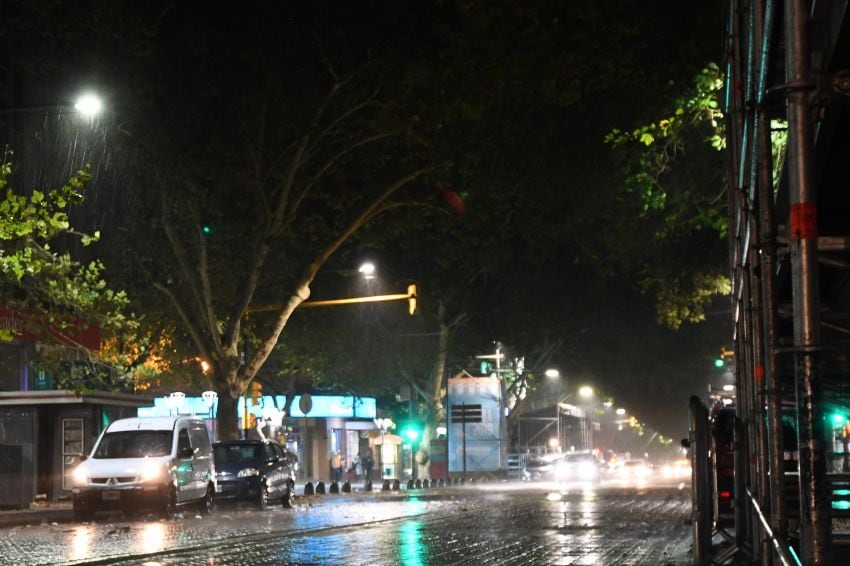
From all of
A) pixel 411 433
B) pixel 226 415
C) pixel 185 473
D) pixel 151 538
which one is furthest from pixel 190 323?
pixel 411 433

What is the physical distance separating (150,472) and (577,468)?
115 ft

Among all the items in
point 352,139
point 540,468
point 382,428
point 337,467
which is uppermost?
point 352,139

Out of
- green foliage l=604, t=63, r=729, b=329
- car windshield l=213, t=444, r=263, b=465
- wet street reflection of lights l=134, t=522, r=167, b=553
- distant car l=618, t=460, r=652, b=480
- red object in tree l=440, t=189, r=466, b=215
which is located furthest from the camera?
distant car l=618, t=460, r=652, b=480

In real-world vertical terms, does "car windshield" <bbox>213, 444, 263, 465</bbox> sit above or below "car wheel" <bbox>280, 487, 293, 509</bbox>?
above

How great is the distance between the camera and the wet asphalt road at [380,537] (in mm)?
15859

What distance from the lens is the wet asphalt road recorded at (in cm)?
1586

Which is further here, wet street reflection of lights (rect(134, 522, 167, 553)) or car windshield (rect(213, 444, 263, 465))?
car windshield (rect(213, 444, 263, 465))

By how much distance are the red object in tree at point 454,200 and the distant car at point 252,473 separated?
7739 millimetres

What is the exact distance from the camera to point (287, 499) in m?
31.9

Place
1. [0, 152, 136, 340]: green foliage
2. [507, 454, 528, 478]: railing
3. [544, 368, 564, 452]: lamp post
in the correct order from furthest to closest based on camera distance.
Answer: [544, 368, 564, 452]: lamp post, [507, 454, 528, 478]: railing, [0, 152, 136, 340]: green foliage

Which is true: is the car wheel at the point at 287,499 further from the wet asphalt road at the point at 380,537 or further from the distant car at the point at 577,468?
the distant car at the point at 577,468

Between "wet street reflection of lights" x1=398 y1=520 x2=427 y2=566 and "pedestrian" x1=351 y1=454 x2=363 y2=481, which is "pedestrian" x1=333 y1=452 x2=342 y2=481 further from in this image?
"wet street reflection of lights" x1=398 y1=520 x2=427 y2=566

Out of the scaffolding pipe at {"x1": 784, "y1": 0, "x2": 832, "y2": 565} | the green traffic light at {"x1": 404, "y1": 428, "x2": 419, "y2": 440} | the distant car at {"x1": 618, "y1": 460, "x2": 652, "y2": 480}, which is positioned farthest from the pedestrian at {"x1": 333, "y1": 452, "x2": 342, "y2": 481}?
the scaffolding pipe at {"x1": 784, "y1": 0, "x2": 832, "y2": 565}

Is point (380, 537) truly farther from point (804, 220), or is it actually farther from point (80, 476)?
point (804, 220)
